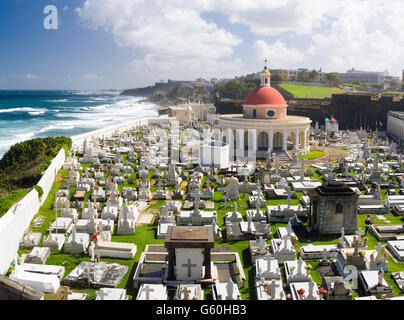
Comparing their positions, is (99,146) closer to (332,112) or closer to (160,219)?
(160,219)

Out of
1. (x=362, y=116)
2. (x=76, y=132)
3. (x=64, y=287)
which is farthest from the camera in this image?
(x=76, y=132)

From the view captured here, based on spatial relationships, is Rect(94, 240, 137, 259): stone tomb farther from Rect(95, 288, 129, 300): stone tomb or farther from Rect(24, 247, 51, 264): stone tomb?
Rect(95, 288, 129, 300): stone tomb

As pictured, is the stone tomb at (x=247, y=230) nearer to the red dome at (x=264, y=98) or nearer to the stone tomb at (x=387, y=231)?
the stone tomb at (x=387, y=231)

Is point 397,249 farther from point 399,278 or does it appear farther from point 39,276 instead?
point 39,276

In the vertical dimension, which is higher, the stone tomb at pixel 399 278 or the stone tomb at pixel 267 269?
the stone tomb at pixel 267 269

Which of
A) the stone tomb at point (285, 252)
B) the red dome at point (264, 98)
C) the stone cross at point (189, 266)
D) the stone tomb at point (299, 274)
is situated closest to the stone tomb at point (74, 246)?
the stone cross at point (189, 266)
